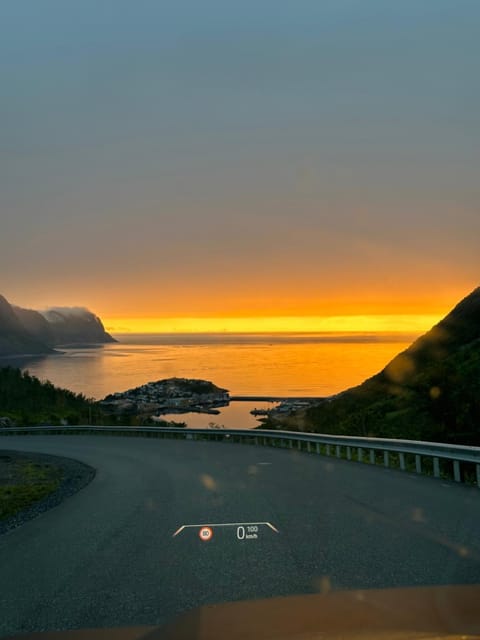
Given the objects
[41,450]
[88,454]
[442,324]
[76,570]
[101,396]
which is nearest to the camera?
[76,570]

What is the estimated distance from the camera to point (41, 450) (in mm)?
28359

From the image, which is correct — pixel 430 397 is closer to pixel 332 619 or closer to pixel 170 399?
pixel 332 619

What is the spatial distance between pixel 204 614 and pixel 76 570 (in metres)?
2.37

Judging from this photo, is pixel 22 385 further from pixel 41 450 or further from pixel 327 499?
pixel 327 499

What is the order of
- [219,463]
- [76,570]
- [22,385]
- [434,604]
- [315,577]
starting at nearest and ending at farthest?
[434,604] → [315,577] → [76,570] → [219,463] → [22,385]

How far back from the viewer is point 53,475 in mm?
18203

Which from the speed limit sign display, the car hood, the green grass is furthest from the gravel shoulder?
the car hood

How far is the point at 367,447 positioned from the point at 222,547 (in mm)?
10708

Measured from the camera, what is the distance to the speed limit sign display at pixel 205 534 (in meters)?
7.55

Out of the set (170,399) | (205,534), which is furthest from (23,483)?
(170,399)

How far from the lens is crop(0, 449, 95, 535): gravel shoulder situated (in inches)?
406

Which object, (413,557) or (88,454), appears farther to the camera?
(88,454)

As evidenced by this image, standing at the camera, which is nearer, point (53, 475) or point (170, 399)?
point (53, 475)

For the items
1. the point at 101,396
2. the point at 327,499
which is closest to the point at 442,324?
the point at 101,396
